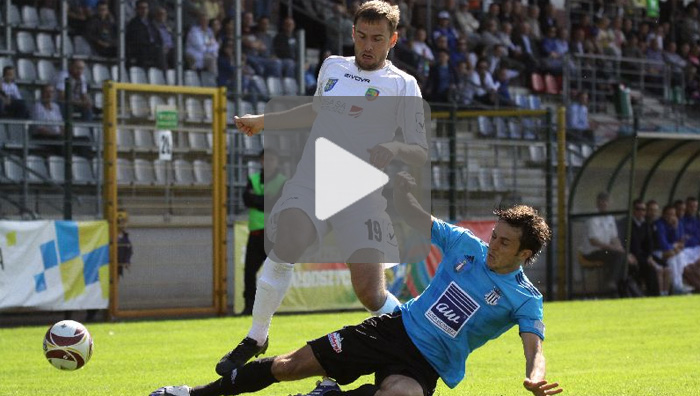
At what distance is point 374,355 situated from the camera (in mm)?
6504

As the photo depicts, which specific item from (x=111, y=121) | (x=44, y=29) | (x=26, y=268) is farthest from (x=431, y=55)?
(x=26, y=268)

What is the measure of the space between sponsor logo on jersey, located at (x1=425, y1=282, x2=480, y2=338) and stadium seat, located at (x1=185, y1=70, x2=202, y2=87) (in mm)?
14711

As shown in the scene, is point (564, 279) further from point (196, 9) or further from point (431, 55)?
point (196, 9)

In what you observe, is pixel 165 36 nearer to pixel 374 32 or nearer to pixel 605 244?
pixel 605 244

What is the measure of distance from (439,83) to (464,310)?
1702 centimetres

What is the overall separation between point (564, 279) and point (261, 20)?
7.34 meters

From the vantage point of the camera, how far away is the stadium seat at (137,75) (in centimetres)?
1998

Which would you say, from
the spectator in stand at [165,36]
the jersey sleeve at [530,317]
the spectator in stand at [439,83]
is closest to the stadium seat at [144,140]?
the spectator in stand at [165,36]

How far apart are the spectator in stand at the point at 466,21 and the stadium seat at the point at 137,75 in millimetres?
9266

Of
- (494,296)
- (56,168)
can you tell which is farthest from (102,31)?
(494,296)

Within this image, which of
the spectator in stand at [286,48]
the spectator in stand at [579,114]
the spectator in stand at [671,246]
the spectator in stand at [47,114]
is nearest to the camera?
the spectator in stand at [47,114]

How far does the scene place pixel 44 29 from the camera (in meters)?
19.9
